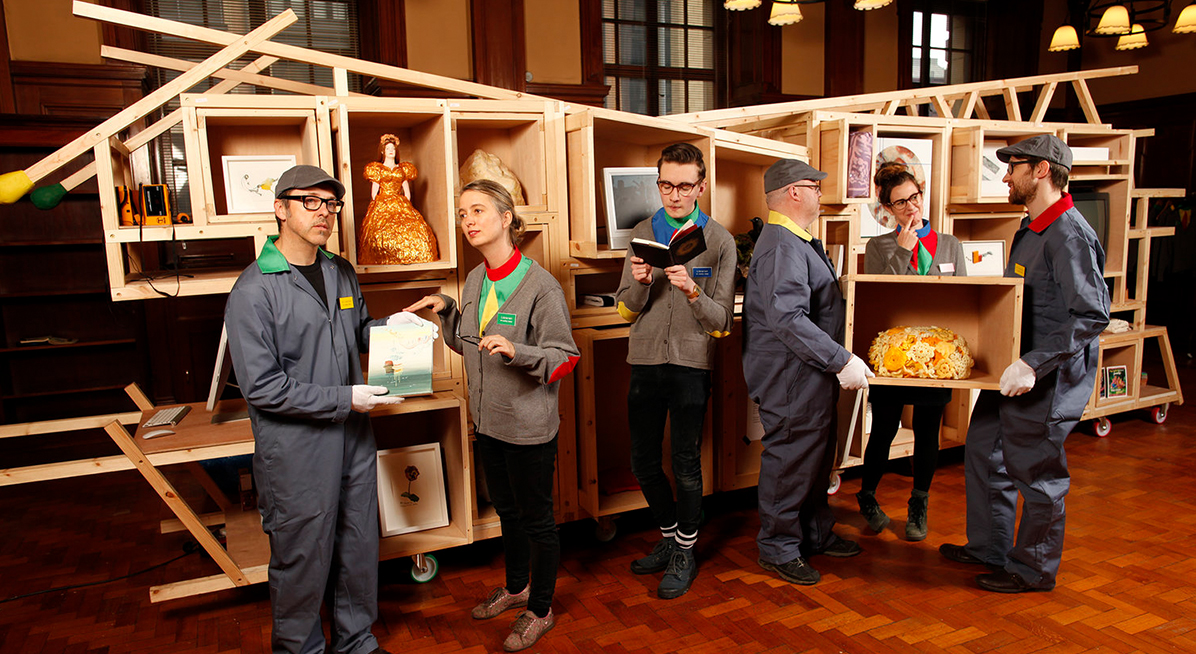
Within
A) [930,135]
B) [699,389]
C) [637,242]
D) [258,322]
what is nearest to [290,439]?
[258,322]

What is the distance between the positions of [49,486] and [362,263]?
11.0 feet

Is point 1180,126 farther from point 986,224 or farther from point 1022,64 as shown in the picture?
point 986,224

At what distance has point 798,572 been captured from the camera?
3221 millimetres

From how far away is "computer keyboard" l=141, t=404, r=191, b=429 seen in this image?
3.03m

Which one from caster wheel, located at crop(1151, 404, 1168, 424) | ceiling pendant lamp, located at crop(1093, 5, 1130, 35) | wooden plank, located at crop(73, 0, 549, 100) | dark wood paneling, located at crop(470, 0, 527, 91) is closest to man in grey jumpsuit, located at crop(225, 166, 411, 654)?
wooden plank, located at crop(73, 0, 549, 100)

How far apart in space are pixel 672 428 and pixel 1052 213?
5.54 ft

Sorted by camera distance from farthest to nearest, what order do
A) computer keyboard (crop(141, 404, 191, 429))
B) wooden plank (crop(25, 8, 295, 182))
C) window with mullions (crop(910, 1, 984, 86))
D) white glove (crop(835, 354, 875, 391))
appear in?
1. window with mullions (crop(910, 1, 984, 86))
2. computer keyboard (crop(141, 404, 191, 429))
3. white glove (crop(835, 354, 875, 391))
4. wooden plank (crop(25, 8, 295, 182))

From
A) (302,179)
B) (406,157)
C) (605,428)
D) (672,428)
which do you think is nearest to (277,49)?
(406,157)

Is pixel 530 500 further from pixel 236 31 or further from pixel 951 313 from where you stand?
pixel 236 31

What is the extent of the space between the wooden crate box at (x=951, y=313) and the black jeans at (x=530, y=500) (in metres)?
1.39

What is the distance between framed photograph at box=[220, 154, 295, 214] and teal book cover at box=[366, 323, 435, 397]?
0.79 metres

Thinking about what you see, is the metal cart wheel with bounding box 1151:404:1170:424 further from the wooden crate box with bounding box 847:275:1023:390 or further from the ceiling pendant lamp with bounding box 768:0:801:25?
the ceiling pendant lamp with bounding box 768:0:801:25

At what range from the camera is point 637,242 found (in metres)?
2.79

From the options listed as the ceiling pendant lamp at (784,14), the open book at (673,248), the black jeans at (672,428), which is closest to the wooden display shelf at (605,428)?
the black jeans at (672,428)
